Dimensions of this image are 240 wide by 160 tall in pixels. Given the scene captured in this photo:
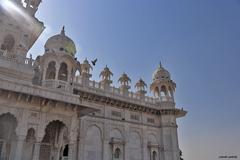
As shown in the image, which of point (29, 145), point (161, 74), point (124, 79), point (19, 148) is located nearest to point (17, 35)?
point (29, 145)

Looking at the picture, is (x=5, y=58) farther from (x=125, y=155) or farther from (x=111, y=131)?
(x=125, y=155)

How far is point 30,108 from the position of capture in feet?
42.1

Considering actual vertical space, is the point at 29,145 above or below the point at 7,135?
below

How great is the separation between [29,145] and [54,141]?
1546 mm

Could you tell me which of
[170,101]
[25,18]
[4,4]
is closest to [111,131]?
[170,101]

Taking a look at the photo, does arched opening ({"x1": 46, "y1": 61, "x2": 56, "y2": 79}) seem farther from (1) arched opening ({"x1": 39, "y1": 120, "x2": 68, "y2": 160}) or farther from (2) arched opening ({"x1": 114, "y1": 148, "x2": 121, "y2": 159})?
(2) arched opening ({"x1": 114, "y1": 148, "x2": 121, "y2": 159})

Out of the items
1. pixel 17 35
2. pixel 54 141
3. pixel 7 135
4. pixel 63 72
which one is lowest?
pixel 54 141

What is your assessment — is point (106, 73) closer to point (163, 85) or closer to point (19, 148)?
point (163, 85)

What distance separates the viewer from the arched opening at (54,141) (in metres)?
13.9

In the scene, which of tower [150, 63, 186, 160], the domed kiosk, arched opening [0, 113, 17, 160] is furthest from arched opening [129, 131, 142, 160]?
arched opening [0, 113, 17, 160]

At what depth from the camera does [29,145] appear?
523 inches

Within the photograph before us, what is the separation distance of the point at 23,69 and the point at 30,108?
307cm

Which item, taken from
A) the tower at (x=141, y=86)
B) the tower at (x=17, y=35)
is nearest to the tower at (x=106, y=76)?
the tower at (x=141, y=86)

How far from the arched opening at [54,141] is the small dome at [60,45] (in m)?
5.55
